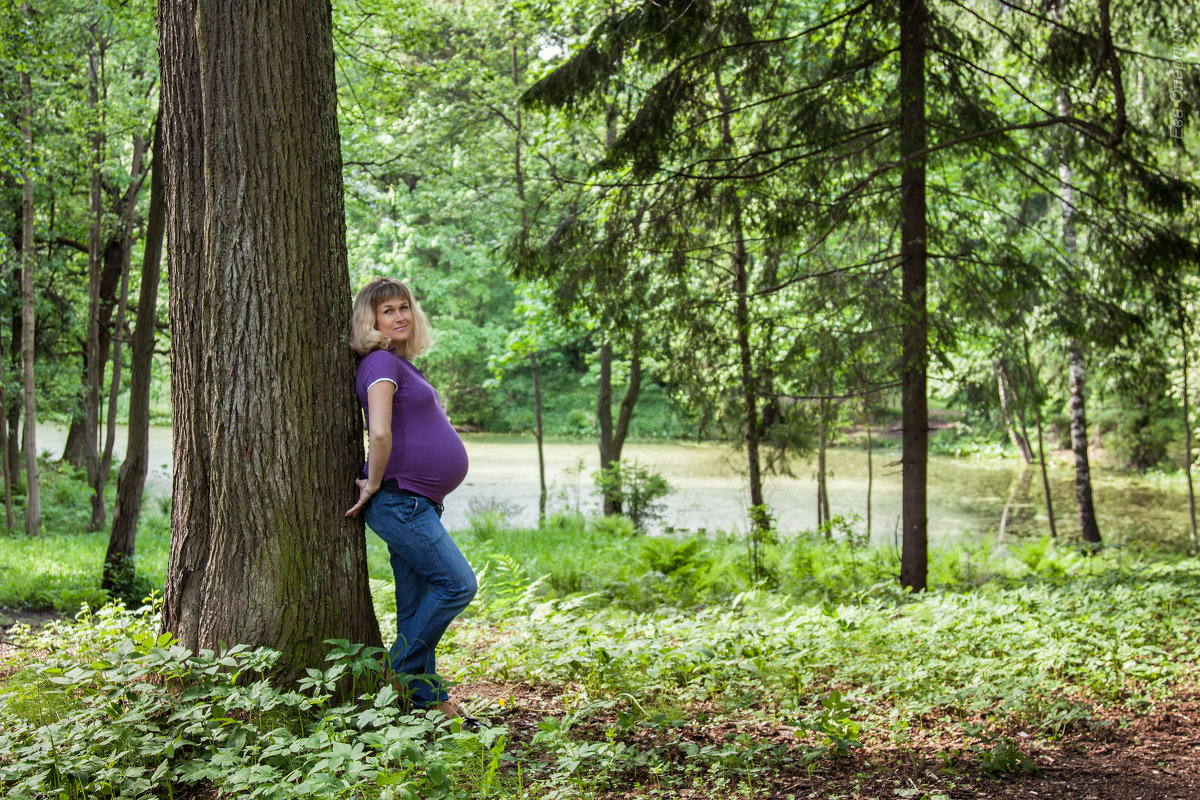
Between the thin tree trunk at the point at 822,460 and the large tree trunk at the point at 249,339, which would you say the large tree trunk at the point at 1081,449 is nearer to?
the thin tree trunk at the point at 822,460

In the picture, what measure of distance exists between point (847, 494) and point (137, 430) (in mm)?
14482

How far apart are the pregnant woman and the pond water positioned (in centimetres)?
728

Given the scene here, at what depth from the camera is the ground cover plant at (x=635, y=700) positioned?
98.5 inches

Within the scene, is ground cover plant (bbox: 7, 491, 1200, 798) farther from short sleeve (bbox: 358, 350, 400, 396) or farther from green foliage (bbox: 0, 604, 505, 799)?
short sleeve (bbox: 358, 350, 400, 396)

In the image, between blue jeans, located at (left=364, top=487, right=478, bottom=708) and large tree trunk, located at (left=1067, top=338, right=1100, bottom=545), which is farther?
large tree trunk, located at (left=1067, top=338, right=1100, bottom=545)

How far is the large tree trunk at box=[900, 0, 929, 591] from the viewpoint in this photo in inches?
254

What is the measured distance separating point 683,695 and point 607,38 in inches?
193

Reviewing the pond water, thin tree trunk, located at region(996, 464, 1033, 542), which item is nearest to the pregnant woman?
the pond water

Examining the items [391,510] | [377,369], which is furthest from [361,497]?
[377,369]

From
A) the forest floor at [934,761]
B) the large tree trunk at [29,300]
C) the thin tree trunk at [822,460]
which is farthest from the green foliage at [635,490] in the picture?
the forest floor at [934,761]

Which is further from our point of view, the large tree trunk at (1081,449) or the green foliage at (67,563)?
the large tree trunk at (1081,449)

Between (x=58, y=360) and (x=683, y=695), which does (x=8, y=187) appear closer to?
(x=58, y=360)

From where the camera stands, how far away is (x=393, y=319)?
3.37 meters

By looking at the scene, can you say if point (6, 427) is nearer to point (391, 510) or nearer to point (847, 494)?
point (391, 510)
